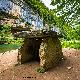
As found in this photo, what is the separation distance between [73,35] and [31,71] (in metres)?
8.61

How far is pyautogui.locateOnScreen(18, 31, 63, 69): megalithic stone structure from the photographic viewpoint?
8906 mm

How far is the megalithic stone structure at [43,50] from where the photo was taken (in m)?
8.91

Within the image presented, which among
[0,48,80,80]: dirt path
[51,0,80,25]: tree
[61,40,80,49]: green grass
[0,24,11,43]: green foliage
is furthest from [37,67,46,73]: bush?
[0,24,11,43]: green foliage

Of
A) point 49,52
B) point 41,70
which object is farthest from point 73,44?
point 41,70

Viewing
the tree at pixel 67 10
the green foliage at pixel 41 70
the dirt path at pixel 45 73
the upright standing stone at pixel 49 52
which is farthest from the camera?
the tree at pixel 67 10

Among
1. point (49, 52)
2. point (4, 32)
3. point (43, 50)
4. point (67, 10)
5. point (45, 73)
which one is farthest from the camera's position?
point (67, 10)

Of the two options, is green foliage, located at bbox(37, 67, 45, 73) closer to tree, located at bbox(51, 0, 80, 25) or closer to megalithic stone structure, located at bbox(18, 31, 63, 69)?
megalithic stone structure, located at bbox(18, 31, 63, 69)

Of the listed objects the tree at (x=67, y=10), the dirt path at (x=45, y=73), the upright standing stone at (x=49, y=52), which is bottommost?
the dirt path at (x=45, y=73)

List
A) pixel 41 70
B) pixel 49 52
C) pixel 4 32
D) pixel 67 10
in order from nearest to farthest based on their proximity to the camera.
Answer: pixel 4 32 → pixel 41 70 → pixel 49 52 → pixel 67 10

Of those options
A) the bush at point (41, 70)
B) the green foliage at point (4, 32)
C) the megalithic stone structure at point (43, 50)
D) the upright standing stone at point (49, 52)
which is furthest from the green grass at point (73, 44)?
the green foliage at point (4, 32)

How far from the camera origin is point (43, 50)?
8.91 m

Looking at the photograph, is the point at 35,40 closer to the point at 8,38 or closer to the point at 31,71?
the point at 31,71

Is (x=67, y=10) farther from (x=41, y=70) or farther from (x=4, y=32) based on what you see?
(x=4, y=32)

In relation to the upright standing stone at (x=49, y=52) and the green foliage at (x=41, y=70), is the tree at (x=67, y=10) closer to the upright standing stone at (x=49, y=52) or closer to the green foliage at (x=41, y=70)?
the upright standing stone at (x=49, y=52)
